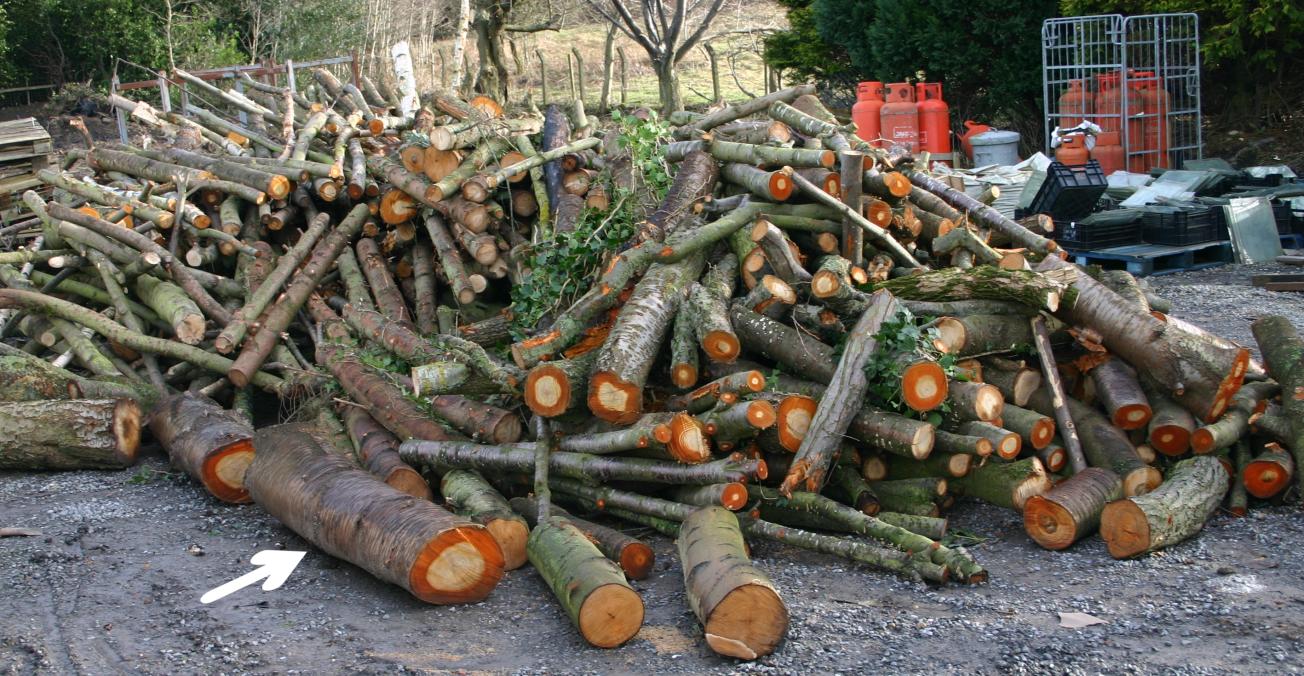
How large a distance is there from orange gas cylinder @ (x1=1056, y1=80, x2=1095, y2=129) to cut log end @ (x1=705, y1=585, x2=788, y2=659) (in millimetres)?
12743

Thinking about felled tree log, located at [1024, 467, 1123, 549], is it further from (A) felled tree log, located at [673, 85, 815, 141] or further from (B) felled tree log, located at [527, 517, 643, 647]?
(A) felled tree log, located at [673, 85, 815, 141]

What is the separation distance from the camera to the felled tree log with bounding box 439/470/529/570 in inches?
221

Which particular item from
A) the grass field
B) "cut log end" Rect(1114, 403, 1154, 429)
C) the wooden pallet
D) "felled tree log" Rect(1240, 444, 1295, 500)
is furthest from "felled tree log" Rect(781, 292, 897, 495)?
the grass field

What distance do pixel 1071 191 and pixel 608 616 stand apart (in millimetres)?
8543

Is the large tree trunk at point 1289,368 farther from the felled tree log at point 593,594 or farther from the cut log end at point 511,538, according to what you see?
the cut log end at point 511,538

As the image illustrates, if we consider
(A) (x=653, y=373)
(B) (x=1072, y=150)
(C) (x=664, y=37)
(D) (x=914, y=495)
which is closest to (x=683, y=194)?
(A) (x=653, y=373)

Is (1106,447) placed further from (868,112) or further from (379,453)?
(868,112)

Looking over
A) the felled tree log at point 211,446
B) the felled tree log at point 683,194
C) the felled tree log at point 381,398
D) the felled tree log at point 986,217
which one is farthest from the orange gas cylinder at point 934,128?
the felled tree log at point 211,446

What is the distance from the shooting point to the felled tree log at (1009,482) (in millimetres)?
5707

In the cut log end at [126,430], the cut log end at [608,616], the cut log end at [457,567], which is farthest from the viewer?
the cut log end at [126,430]

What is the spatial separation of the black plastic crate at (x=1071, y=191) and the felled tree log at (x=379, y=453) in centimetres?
754

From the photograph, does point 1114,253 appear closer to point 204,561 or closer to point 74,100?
point 204,561

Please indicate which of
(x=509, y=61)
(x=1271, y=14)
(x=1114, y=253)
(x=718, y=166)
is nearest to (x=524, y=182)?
(x=718, y=166)

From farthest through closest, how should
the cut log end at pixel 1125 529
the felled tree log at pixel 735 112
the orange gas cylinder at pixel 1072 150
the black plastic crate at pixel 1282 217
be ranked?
the orange gas cylinder at pixel 1072 150, the black plastic crate at pixel 1282 217, the felled tree log at pixel 735 112, the cut log end at pixel 1125 529
